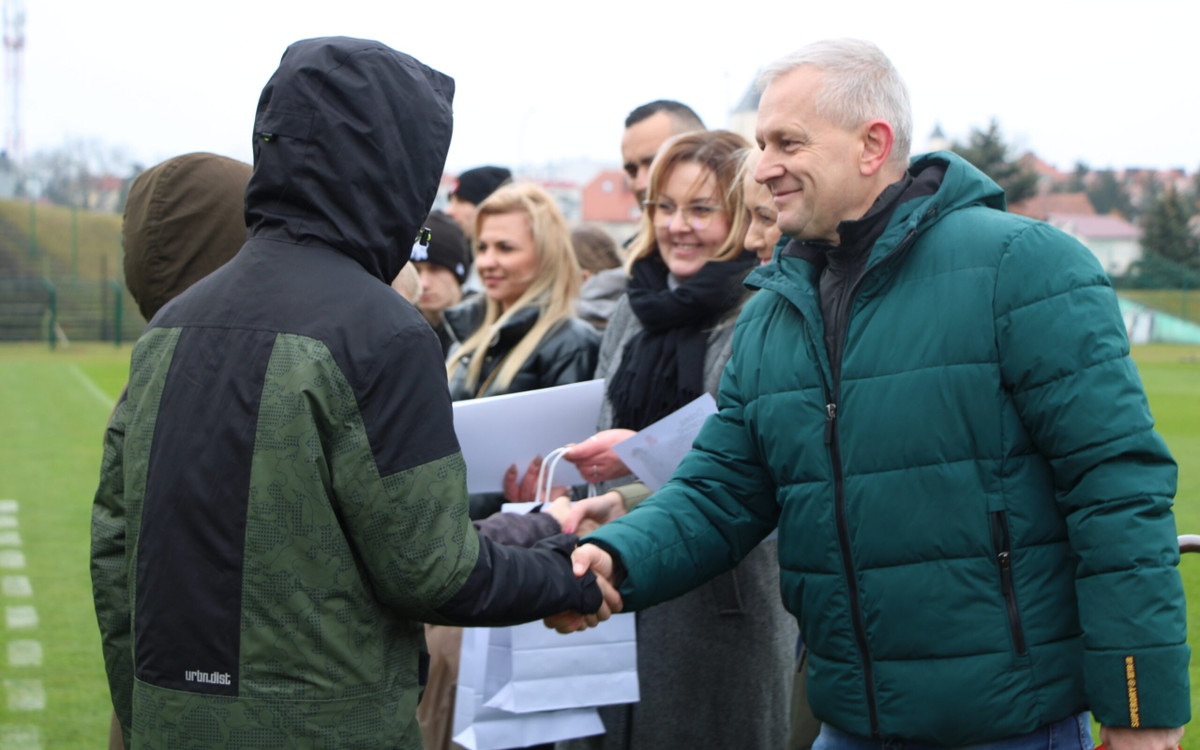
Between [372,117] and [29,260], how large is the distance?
48.6m

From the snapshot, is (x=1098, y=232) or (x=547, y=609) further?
(x=1098, y=232)

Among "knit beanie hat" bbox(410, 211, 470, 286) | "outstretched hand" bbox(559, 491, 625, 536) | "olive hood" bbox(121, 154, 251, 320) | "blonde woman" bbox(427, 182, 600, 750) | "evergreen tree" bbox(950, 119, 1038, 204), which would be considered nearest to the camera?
"olive hood" bbox(121, 154, 251, 320)

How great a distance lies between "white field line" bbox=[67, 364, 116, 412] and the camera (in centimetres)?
2006

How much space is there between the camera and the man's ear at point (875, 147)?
7.77 ft

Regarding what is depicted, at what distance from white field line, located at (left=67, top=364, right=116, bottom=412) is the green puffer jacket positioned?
17671 millimetres

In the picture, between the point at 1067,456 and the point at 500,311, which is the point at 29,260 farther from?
the point at 1067,456

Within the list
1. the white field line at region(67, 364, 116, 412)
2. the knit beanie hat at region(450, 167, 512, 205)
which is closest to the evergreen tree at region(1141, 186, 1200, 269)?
the white field line at region(67, 364, 116, 412)

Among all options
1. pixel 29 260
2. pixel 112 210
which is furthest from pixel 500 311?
pixel 112 210

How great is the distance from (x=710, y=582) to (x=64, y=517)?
855cm

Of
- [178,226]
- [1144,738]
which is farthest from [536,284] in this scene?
[1144,738]

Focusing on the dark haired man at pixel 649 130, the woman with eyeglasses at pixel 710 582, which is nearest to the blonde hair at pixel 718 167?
the woman with eyeglasses at pixel 710 582

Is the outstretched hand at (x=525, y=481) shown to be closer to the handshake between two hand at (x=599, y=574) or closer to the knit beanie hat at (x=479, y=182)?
the handshake between two hand at (x=599, y=574)

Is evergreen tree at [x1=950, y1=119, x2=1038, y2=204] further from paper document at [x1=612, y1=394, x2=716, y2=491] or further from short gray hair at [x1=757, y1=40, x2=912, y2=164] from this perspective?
short gray hair at [x1=757, y1=40, x2=912, y2=164]

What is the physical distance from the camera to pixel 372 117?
6.54 ft
